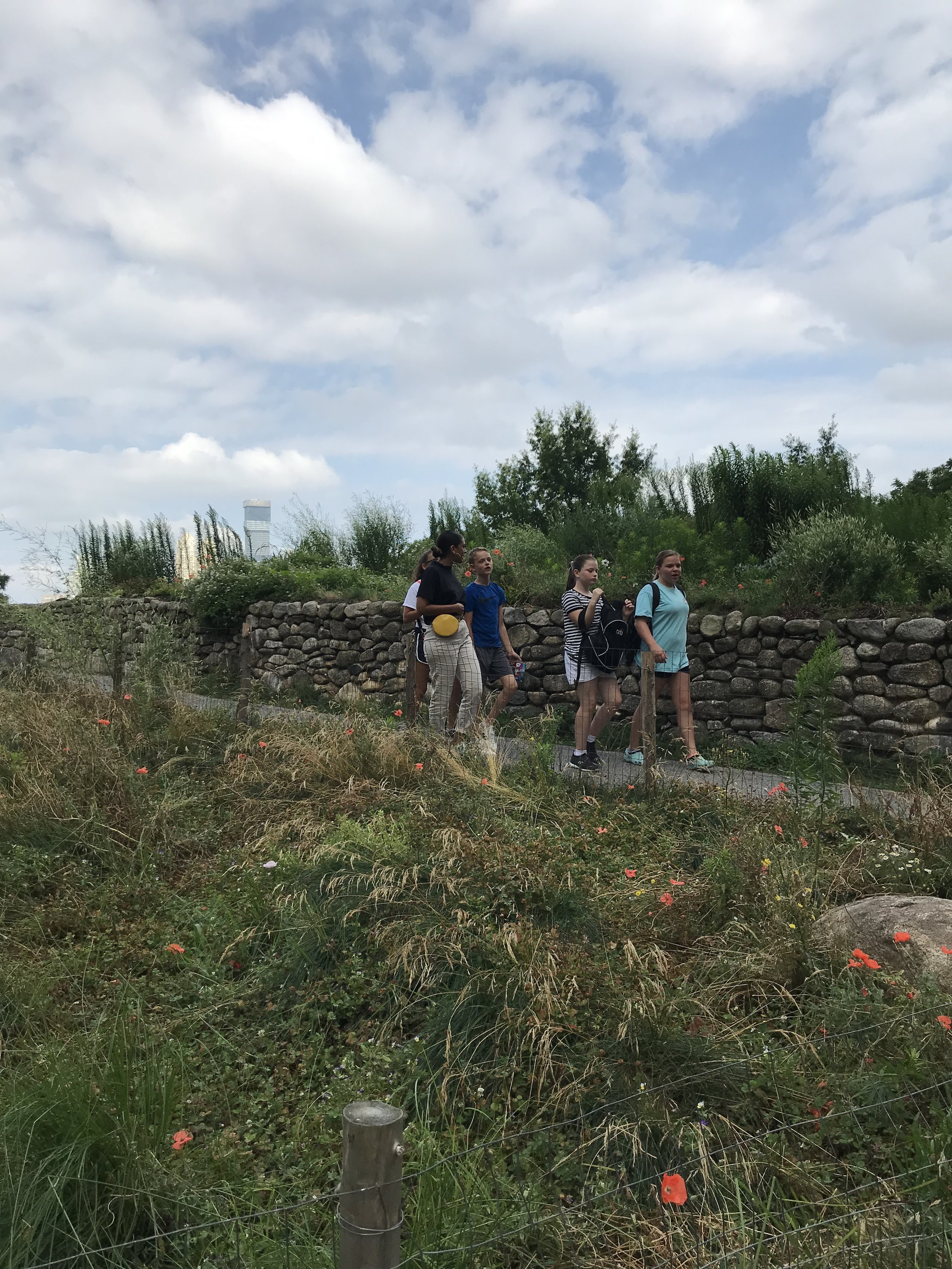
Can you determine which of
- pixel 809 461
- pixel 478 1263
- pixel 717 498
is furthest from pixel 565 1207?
pixel 809 461

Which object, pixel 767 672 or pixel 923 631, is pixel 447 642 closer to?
pixel 767 672

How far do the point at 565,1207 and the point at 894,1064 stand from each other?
1.20 meters

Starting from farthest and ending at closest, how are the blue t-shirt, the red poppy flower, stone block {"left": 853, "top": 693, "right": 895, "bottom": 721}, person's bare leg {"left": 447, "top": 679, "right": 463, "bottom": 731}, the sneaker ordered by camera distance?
1. stone block {"left": 853, "top": 693, "right": 895, "bottom": 721}
2. the blue t-shirt
3. person's bare leg {"left": 447, "top": 679, "right": 463, "bottom": 731}
4. the sneaker
5. the red poppy flower

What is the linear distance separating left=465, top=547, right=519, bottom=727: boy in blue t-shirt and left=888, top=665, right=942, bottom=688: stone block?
3.30 m

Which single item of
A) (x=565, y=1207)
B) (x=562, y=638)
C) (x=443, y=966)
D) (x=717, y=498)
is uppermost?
(x=717, y=498)

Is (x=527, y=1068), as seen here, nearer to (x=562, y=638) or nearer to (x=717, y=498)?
(x=562, y=638)

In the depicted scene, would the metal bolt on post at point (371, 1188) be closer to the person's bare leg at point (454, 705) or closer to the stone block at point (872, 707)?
the person's bare leg at point (454, 705)

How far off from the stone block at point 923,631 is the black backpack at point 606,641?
2.36m

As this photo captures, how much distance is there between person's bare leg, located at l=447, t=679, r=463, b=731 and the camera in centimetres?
761

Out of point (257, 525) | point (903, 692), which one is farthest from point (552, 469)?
point (903, 692)

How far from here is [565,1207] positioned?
2793 mm

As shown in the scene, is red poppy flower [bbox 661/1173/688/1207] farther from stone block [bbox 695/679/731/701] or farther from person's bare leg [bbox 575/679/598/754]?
stone block [bbox 695/679/731/701]

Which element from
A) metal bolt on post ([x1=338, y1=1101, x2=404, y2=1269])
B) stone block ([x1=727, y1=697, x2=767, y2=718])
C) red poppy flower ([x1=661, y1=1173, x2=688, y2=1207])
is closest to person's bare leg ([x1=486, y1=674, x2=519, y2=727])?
stone block ([x1=727, y1=697, x2=767, y2=718])

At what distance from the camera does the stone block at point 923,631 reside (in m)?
7.97
